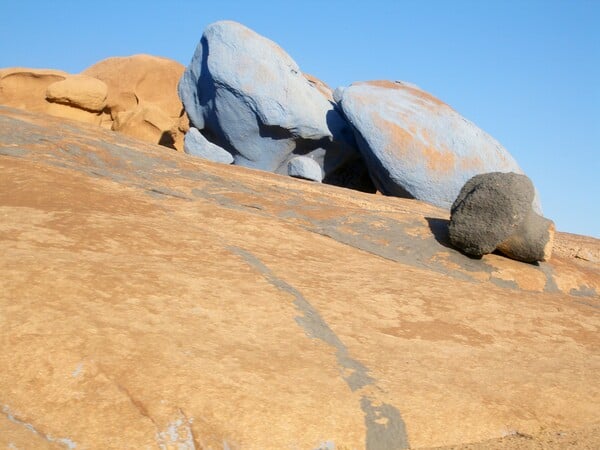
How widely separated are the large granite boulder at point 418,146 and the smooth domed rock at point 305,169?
0.75 metres

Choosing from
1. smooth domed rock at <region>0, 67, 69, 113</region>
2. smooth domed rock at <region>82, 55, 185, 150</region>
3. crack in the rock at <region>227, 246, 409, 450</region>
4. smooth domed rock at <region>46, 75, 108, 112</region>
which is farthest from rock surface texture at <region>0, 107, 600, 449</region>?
smooth domed rock at <region>82, 55, 185, 150</region>

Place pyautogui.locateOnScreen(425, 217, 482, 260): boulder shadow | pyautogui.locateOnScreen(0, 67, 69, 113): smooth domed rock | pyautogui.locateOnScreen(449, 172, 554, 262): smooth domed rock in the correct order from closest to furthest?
pyautogui.locateOnScreen(449, 172, 554, 262): smooth domed rock
pyautogui.locateOnScreen(425, 217, 482, 260): boulder shadow
pyautogui.locateOnScreen(0, 67, 69, 113): smooth domed rock

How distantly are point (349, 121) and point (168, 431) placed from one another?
837 centimetres

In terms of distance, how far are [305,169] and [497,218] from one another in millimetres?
Result: 5958

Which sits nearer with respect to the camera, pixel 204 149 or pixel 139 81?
pixel 204 149

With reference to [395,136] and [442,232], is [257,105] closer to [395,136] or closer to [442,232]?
[395,136]

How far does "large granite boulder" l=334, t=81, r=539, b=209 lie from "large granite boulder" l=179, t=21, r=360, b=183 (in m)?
0.66

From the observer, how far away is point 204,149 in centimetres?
1035

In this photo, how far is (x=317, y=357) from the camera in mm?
2422

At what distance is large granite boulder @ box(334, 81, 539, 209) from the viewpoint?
9.68m

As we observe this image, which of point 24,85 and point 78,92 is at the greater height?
point 78,92

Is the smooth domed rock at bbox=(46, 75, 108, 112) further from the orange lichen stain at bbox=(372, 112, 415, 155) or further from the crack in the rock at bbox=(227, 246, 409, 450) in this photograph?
the crack in the rock at bbox=(227, 246, 409, 450)

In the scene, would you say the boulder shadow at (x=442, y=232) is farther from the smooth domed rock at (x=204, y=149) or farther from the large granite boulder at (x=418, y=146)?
the smooth domed rock at (x=204, y=149)

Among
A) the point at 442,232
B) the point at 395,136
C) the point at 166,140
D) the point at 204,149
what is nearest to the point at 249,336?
the point at 442,232
